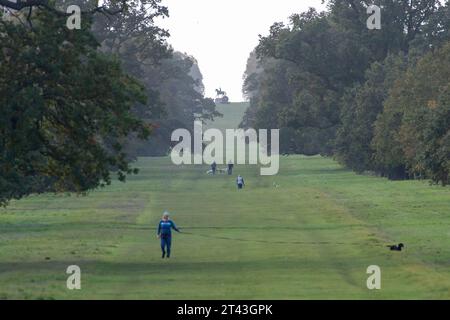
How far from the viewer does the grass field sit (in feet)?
100

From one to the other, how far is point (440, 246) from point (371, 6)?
6874 centimetres

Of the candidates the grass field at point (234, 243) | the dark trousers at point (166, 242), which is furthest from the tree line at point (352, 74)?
the dark trousers at point (166, 242)

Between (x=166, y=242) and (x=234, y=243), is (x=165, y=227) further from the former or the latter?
(x=234, y=243)

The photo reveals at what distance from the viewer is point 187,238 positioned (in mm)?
47594

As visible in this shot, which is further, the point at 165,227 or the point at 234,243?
the point at 234,243

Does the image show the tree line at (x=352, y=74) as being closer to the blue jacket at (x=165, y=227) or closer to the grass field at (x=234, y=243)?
the grass field at (x=234, y=243)

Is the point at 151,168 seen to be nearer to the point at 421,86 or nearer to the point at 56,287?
the point at 421,86

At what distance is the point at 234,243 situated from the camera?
45.0 meters

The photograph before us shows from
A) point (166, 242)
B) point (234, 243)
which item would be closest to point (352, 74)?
point (234, 243)

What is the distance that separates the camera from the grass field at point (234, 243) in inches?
1204

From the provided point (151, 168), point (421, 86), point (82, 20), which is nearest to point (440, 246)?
point (82, 20)

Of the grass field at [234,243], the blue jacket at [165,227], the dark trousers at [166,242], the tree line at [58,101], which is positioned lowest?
the grass field at [234,243]

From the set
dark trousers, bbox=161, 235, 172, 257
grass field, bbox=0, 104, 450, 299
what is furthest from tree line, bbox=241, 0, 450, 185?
dark trousers, bbox=161, 235, 172, 257

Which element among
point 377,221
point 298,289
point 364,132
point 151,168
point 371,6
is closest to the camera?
point 298,289
